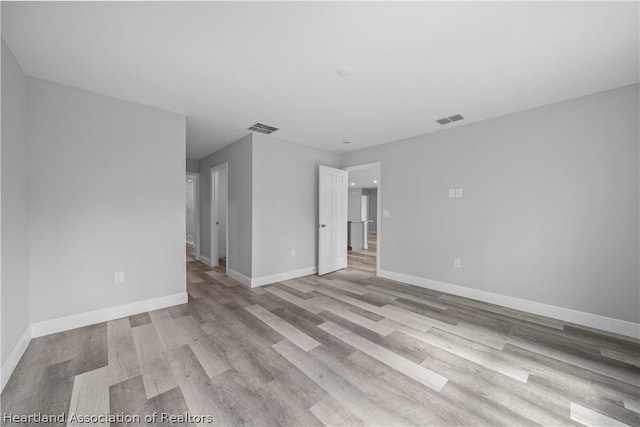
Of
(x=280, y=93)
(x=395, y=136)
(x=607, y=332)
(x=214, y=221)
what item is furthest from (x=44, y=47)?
(x=607, y=332)

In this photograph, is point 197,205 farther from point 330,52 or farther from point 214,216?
point 330,52

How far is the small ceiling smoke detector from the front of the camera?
2.14m

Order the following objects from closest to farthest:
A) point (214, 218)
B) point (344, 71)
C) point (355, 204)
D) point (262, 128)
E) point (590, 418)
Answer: point (590, 418), point (344, 71), point (262, 128), point (214, 218), point (355, 204)

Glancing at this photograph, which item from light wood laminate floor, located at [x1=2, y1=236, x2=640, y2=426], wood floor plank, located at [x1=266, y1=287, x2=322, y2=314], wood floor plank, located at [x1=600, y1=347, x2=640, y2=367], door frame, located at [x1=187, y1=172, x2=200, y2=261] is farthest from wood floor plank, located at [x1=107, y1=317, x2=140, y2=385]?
wood floor plank, located at [x1=600, y1=347, x2=640, y2=367]

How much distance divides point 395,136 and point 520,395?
140 inches

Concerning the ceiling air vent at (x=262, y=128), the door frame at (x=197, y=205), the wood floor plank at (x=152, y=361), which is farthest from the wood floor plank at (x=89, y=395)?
the door frame at (x=197, y=205)

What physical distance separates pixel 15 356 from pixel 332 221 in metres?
4.17

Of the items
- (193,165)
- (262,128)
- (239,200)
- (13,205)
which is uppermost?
(262,128)

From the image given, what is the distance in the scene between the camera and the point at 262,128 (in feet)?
12.2

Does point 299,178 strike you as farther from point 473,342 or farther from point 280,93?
point 473,342

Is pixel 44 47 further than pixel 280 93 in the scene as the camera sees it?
No

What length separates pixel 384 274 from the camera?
4543 millimetres

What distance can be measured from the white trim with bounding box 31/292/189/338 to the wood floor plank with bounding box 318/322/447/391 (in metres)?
2.01

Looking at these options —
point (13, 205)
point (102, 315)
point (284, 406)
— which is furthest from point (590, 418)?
point (13, 205)
